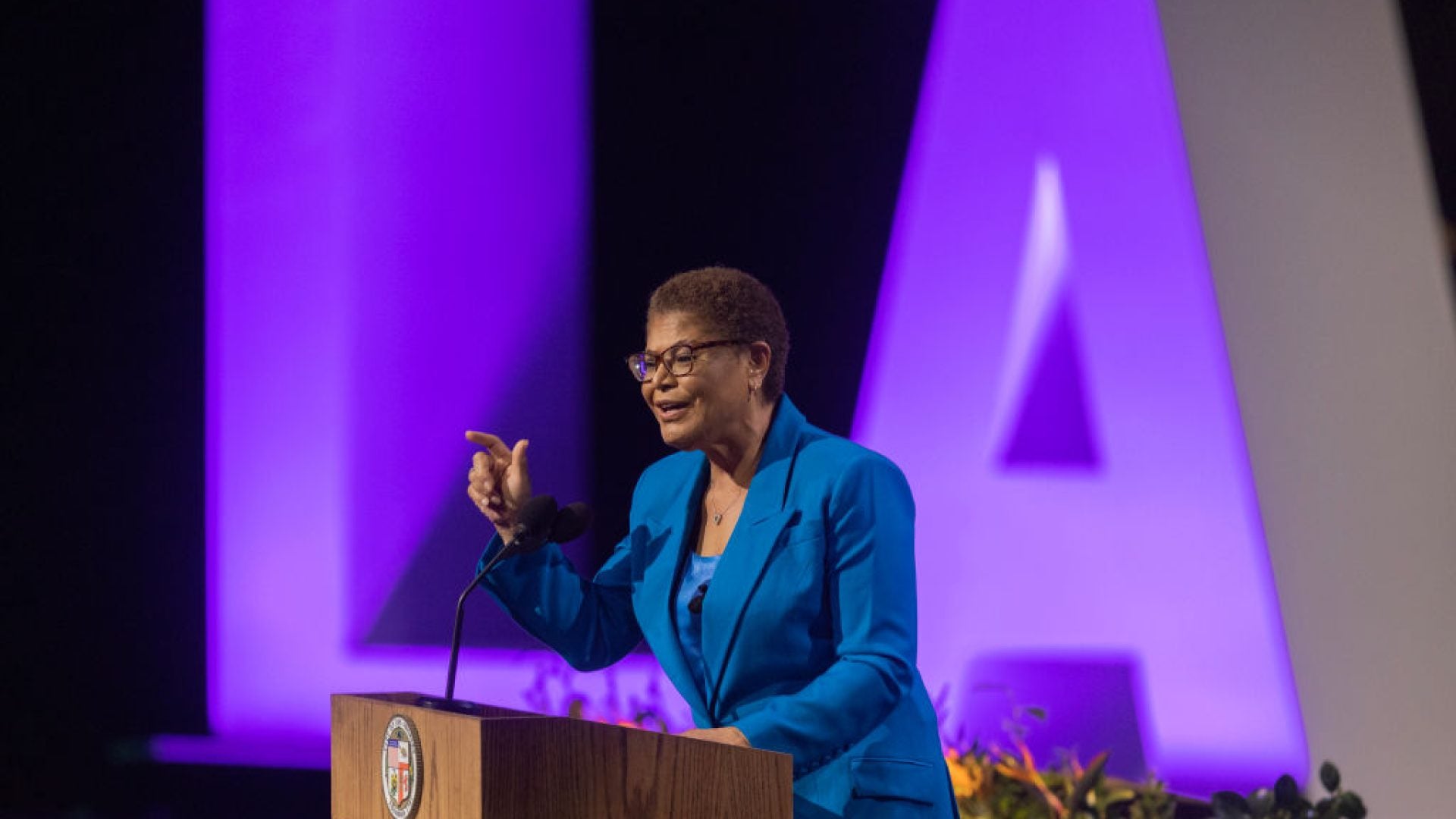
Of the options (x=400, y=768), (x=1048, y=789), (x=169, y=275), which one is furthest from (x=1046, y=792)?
(x=169, y=275)

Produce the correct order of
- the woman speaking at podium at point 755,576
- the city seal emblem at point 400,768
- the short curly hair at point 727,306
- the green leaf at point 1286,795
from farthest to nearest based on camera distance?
the green leaf at point 1286,795, the short curly hair at point 727,306, the woman speaking at podium at point 755,576, the city seal emblem at point 400,768

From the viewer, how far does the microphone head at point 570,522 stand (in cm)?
217

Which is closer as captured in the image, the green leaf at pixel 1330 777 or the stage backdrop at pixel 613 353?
the green leaf at pixel 1330 777

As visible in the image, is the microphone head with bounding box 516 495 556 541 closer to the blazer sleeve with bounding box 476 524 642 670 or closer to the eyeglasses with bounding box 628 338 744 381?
the blazer sleeve with bounding box 476 524 642 670

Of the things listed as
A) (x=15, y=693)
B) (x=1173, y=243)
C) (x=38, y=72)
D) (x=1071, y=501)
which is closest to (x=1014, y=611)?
(x=1071, y=501)

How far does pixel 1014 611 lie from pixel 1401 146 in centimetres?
165

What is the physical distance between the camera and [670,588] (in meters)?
2.33

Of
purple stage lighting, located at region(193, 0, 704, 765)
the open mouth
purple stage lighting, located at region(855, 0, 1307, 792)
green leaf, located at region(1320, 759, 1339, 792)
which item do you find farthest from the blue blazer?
purple stage lighting, located at region(193, 0, 704, 765)

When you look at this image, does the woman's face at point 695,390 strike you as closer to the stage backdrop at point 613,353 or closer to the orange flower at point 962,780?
the orange flower at point 962,780

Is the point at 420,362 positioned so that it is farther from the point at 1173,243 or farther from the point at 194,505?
the point at 1173,243

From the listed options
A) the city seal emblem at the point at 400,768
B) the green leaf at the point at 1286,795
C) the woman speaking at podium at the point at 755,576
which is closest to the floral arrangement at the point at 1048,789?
the green leaf at the point at 1286,795

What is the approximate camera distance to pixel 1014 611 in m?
4.07

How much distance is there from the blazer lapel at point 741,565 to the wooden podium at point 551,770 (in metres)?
0.43

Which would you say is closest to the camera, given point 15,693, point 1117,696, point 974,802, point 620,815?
point 620,815
